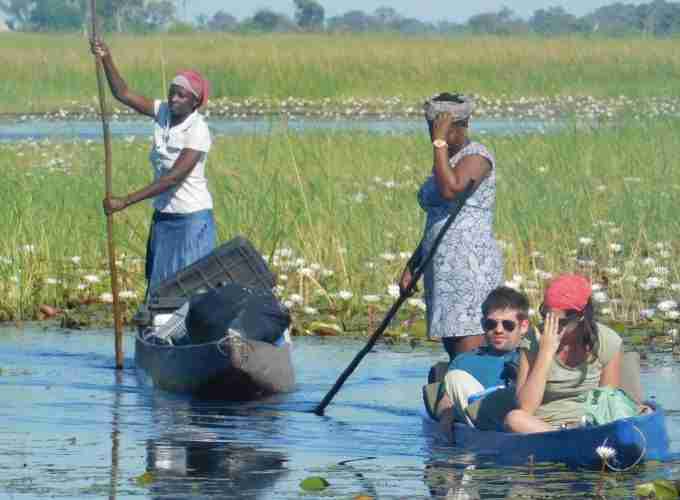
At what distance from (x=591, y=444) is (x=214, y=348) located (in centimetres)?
298

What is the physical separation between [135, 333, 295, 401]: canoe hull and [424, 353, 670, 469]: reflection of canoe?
2162 mm

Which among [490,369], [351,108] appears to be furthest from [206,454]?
[351,108]

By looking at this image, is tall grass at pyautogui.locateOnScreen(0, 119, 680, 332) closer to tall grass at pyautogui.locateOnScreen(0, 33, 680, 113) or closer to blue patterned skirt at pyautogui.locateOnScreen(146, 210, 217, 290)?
blue patterned skirt at pyautogui.locateOnScreen(146, 210, 217, 290)

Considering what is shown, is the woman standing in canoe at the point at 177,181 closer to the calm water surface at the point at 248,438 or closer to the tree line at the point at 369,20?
the calm water surface at the point at 248,438

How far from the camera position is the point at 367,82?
38469 mm

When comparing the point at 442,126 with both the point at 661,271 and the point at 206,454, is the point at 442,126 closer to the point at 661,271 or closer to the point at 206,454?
the point at 206,454

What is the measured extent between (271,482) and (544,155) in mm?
10670

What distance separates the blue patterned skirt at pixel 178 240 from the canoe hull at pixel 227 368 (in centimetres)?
68

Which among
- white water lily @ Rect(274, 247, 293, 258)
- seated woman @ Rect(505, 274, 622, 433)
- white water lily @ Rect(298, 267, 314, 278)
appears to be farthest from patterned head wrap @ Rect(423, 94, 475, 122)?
white water lily @ Rect(274, 247, 293, 258)

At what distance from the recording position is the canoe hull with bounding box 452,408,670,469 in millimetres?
8094

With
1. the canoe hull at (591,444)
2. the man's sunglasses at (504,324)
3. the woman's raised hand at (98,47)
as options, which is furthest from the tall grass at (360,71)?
the canoe hull at (591,444)

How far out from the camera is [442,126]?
902 centimetres

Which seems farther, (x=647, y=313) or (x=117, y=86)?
(x=647, y=313)

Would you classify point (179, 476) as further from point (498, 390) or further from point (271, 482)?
point (498, 390)
